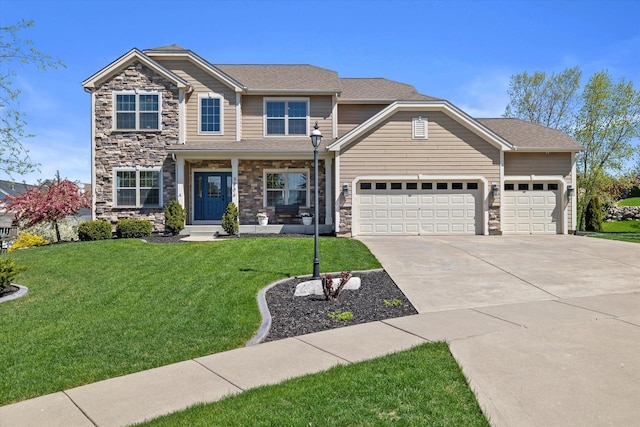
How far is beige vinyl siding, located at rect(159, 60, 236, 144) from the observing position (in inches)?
702

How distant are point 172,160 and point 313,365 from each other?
14700 mm

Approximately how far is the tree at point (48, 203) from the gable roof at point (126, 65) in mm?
4091

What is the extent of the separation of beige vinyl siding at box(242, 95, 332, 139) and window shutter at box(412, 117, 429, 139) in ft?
12.5

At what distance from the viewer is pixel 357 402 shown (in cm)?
354

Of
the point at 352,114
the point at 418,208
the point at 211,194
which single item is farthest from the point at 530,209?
the point at 211,194

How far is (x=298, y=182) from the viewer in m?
18.1

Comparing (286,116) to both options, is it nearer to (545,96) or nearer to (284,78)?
(284,78)

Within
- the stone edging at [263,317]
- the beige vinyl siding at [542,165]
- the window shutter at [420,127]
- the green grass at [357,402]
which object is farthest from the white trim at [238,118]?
the green grass at [357,402]

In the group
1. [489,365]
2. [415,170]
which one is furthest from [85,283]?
[415,170]

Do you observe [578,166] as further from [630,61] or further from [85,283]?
[85,283]

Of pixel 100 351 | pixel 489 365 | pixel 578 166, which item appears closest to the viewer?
pixel 489 365

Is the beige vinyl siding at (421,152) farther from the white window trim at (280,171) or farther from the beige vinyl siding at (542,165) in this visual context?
the white window trim at (280,171)

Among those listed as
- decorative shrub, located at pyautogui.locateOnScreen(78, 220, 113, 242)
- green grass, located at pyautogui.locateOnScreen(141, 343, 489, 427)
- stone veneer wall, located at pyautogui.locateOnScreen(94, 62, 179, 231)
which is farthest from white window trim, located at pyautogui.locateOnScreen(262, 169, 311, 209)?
green grass, located at pyautogui.locateOnScreen(141, 343, 489, 427)

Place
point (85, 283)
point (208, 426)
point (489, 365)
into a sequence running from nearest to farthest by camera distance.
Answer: point (208, 426) < point (489, 365) < point (85, 283)
